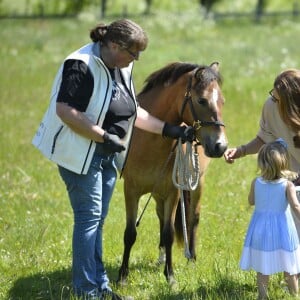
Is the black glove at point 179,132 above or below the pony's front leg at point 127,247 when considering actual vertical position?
above

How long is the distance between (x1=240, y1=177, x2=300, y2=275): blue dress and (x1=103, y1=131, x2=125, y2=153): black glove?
0.98 m

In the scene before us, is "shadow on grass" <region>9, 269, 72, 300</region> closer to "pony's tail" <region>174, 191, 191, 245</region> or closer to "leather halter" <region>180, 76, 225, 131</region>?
"pony's tail" <region>174, 191, 191, 245</region>

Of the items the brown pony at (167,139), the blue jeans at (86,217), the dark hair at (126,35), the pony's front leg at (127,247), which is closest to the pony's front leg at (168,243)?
the brown pony at (167,139)

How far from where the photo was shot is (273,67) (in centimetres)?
1909

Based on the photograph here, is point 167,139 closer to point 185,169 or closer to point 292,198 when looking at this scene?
point 185,169

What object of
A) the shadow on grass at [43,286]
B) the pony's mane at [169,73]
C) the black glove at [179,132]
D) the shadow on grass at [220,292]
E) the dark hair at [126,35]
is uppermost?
the dark hair at [126,35]

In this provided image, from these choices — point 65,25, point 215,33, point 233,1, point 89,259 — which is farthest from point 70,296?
point 233,1

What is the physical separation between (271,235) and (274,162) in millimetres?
492

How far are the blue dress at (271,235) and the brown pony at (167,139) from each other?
2.30 ft

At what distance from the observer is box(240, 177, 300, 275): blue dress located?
5.25 m

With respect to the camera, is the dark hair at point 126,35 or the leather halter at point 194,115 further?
the leather halter at point 194,115

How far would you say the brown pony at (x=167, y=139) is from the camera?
5898 millimetres

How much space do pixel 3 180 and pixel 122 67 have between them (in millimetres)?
4891

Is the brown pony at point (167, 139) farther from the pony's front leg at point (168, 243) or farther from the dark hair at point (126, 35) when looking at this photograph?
the dark hair at point (126, 35)
